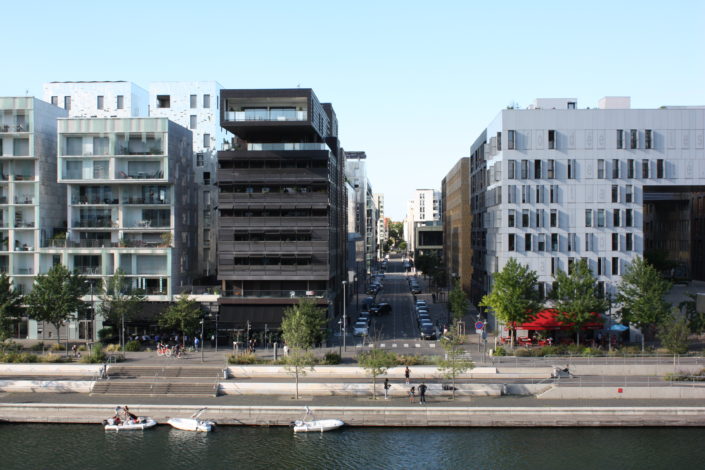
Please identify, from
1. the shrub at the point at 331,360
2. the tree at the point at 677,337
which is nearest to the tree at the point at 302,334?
the shrub at the point at 331,360

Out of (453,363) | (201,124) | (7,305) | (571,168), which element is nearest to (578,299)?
(571,168)

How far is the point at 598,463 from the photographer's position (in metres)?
37.6

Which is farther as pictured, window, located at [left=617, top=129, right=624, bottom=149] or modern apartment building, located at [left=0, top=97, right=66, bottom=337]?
modern apartment building, located at [left=0, top=97, right=66, bottom=337]

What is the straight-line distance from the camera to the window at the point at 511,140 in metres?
67.9

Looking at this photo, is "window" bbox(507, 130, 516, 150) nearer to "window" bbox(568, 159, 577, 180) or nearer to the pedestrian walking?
"window" bbox(568, 159, 577, 180)

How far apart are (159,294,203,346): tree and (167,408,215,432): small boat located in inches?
778

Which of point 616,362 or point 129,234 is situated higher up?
point 129,234

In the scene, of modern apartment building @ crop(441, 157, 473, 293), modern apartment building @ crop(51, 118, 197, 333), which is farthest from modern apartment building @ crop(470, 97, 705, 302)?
modern apartment building @ crop(51, 118, 197, 333)

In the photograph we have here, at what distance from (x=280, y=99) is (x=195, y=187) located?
19.3 metres

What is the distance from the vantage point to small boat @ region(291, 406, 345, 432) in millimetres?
42531

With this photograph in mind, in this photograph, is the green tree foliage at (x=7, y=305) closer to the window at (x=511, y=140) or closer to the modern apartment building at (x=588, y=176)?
the modern apartment building at (x=588, y=176)

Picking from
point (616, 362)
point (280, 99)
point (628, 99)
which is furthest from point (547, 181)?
point (280, 99)

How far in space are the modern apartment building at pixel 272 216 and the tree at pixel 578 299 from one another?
22.3 m

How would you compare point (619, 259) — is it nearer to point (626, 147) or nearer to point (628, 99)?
point (626, 147)
